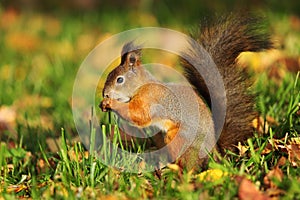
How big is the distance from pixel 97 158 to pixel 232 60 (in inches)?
28.6

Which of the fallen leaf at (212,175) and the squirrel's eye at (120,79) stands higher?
the squirrel's eye at (120,79)

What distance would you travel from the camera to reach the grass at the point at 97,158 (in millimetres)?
2367

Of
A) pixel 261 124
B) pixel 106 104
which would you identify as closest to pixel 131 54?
pixel 106 104

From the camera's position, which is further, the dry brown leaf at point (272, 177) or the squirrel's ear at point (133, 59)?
the squirrel's ear at point (133, 59)

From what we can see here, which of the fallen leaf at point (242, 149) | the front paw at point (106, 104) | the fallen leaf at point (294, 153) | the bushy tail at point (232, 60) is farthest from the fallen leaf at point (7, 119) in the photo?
the fallen leaf at point (294, 153)

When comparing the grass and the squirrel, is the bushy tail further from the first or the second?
the grass

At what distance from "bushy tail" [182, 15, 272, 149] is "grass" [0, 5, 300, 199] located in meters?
0.11

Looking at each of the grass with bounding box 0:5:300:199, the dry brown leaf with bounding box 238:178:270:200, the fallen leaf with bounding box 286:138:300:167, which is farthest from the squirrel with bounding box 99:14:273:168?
the dry brown leaf with bounding box 238:178:270:200

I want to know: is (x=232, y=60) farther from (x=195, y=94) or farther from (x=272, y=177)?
Answer: (x=272, y=177)

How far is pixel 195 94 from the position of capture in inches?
107

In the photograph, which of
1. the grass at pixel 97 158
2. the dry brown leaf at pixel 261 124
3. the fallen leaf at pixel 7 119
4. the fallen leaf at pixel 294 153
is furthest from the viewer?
the fallen leaf at pixel 7 119

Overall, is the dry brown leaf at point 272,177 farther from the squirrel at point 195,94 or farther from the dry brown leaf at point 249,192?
the squirrel at point 195,94

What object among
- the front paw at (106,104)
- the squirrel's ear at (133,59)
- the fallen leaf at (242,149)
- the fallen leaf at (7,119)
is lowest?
the fallen leaf at (7,119)

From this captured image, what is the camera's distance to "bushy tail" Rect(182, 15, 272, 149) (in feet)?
9.04
